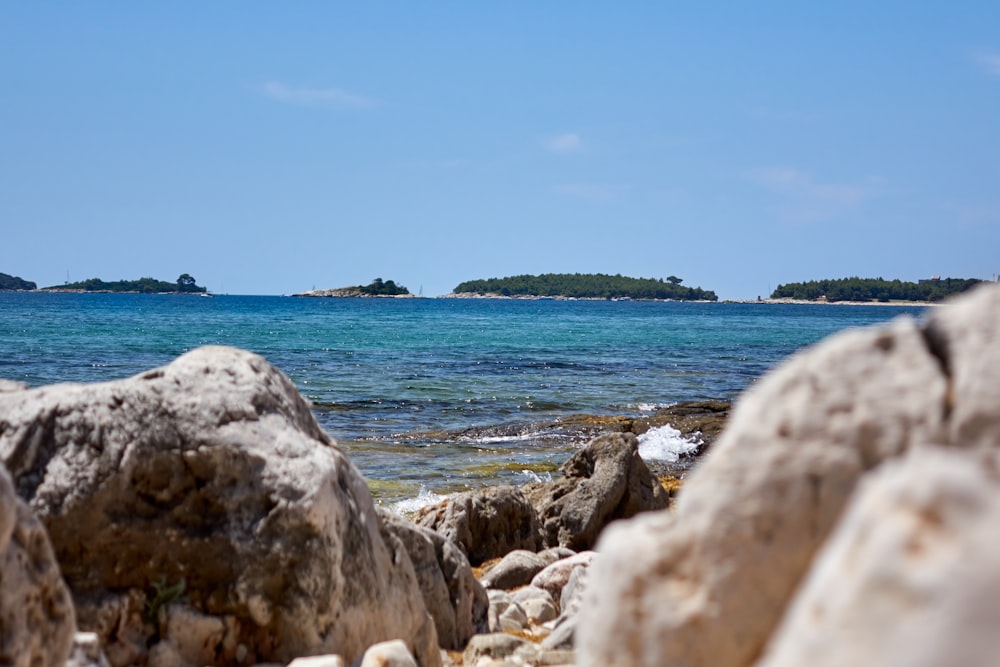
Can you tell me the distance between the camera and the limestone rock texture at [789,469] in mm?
2064

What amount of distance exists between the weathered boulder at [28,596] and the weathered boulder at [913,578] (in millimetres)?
2085

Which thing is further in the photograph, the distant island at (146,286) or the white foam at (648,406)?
the distant island at (146,286)

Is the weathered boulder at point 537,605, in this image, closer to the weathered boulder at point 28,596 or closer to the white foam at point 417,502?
the white foam at point 417,502

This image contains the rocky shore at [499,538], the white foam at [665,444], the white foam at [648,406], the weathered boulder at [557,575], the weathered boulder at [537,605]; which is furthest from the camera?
the white foam at [648,406]

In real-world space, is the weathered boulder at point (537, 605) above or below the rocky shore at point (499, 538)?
below

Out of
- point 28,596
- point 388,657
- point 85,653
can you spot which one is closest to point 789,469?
point 28,596

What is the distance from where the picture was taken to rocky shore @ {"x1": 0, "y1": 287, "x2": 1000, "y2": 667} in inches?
57.6

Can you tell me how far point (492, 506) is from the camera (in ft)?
33.9

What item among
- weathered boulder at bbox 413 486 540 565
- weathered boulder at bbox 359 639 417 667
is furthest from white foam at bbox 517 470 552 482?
weathered boulder at bbox 359 639 417 667

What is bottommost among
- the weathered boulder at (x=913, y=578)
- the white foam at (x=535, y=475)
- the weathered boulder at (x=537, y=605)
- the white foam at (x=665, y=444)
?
the white foam at (x=535, y=475)

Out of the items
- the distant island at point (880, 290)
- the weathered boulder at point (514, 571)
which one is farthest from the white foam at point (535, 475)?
the distant island at point (880, 290)

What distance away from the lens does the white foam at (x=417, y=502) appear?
1309cm

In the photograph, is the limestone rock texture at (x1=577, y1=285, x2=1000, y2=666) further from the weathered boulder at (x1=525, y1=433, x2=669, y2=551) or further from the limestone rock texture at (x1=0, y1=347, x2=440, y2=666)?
the weathered boulder at (x1=525, y1=433, x2=669, y2=551)

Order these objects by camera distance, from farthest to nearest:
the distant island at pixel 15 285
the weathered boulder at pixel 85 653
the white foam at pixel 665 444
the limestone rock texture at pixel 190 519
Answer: the distant island at pixel 15 285 < the white foam at pixel 665 444 < the limestone rock texture at pixel 190 519 < the weathered boulder at pixel 85 653
